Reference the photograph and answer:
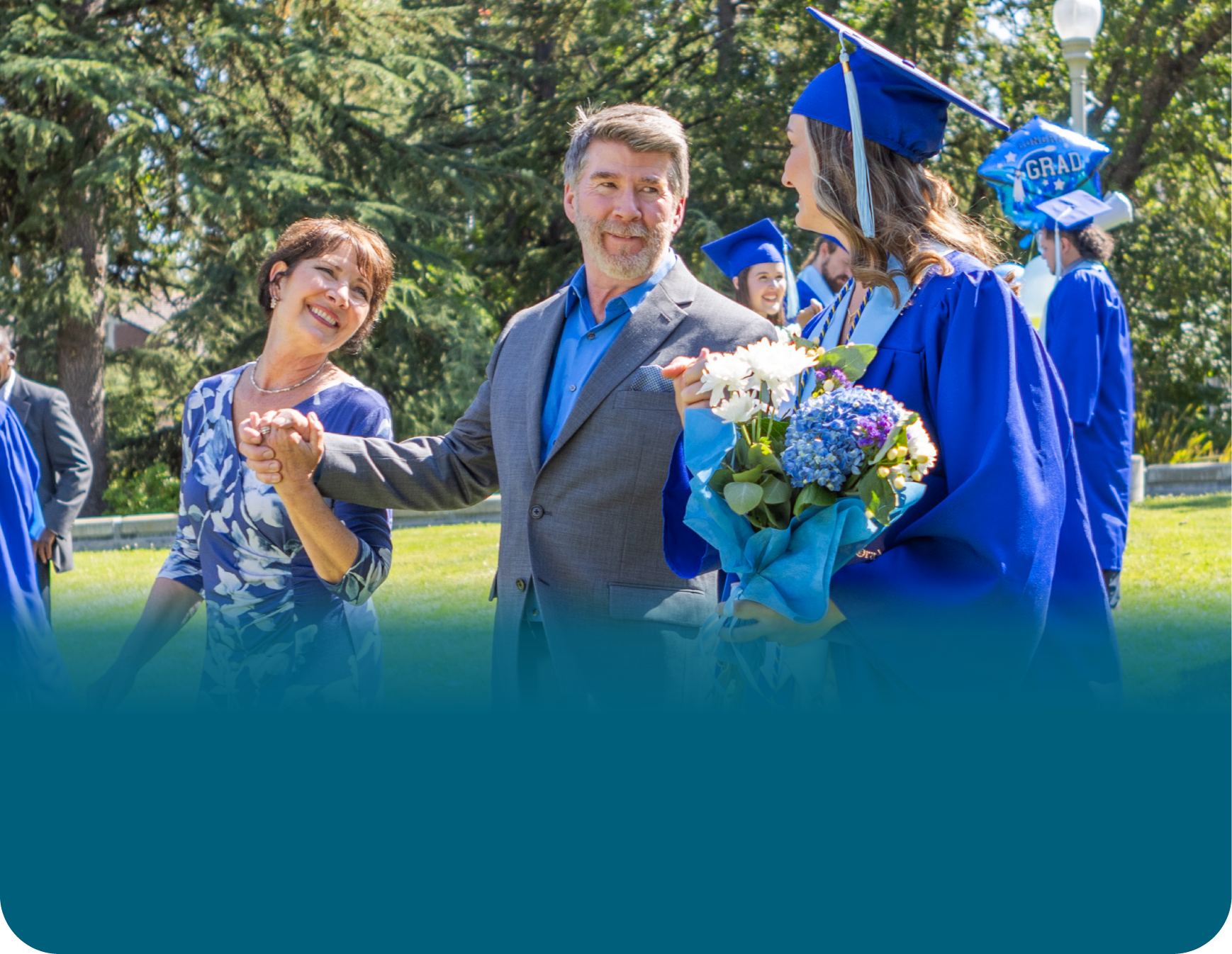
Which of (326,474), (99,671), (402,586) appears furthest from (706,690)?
(402,586)

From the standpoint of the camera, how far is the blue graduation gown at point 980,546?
1.59 m

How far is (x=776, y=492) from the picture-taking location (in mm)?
1594

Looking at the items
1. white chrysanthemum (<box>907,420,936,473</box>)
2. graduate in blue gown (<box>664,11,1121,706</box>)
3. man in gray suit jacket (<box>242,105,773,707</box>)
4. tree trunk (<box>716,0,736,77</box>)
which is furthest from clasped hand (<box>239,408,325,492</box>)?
tree trunk (<box>716,0,736,77</box>)

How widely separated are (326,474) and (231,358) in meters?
13.3

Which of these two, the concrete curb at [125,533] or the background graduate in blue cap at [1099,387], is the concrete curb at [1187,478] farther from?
the background graduate in blue cap at [1099,387]

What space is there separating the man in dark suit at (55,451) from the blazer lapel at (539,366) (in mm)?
4600

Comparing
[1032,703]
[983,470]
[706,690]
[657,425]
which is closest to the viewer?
[1032,703]

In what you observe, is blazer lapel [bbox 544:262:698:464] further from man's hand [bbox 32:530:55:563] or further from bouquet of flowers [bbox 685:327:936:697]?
man's hand [bbox 32:530:55:563]

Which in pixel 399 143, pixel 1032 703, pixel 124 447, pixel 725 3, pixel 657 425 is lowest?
pixel 124 447

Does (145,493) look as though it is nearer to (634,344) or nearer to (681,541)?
(634,344)

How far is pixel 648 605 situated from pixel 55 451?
5.30 m

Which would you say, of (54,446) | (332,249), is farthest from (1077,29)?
(332,249)

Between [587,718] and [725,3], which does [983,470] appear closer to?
[587,718]

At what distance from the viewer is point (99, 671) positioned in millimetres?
2252
